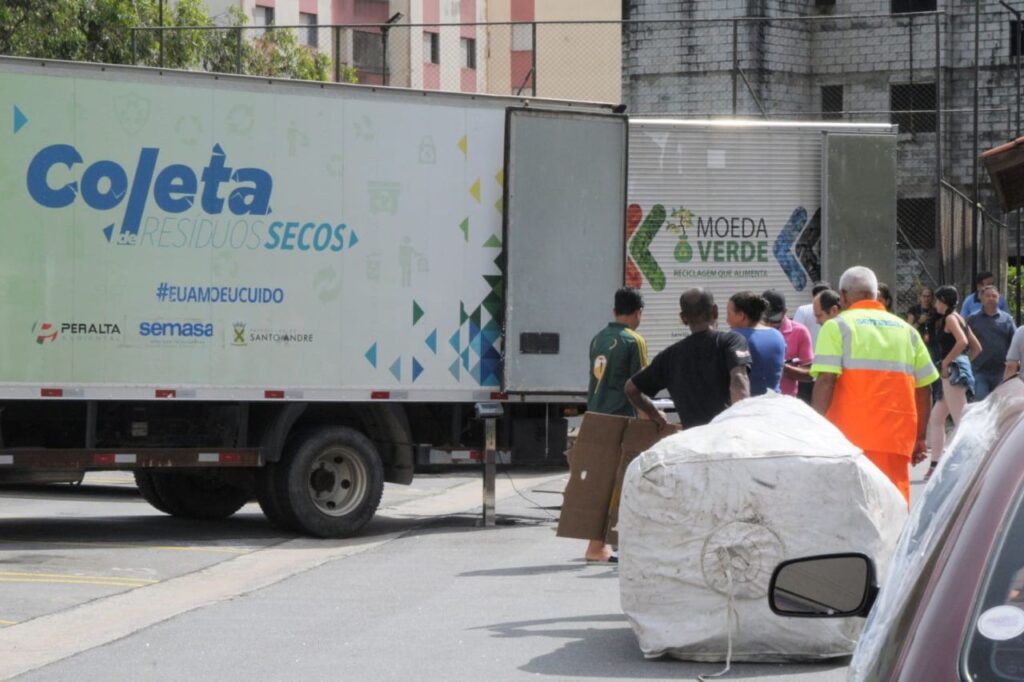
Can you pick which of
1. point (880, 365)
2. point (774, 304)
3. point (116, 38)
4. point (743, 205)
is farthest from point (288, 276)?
point (116, 38)

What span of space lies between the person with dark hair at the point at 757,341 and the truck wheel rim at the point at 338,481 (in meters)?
3.59

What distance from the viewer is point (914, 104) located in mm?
46062

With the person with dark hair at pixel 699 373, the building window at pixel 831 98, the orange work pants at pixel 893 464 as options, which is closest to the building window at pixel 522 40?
the person with dark hair at pixel 699 373

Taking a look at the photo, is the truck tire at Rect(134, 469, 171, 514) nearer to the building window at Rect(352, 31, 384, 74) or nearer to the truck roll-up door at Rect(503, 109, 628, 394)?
the truck roll-up door at Rect(503, 109, 628, 394)

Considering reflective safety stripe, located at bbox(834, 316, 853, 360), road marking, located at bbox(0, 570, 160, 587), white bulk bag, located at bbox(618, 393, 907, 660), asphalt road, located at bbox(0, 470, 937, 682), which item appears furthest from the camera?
road marking, located at bbox(0, 570, 160, 587)

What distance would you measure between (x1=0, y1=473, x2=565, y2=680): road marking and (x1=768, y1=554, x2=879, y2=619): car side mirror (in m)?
5.28

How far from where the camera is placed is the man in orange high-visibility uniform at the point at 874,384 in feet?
30.7

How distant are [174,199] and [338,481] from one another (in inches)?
92.5

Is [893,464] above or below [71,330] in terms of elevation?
below

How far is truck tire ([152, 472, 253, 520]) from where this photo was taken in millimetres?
14586

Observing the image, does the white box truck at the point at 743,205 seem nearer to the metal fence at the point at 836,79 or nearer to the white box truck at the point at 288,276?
the white box truck at the point at 288,276

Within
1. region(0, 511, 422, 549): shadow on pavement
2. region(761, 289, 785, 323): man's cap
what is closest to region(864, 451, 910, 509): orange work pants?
region(761, 289, 785, 323): man's cap

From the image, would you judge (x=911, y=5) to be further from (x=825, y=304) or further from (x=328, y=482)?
(x=328, y=482)

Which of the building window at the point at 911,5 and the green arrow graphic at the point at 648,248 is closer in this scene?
the green arrow graphic at the point at 648,248
